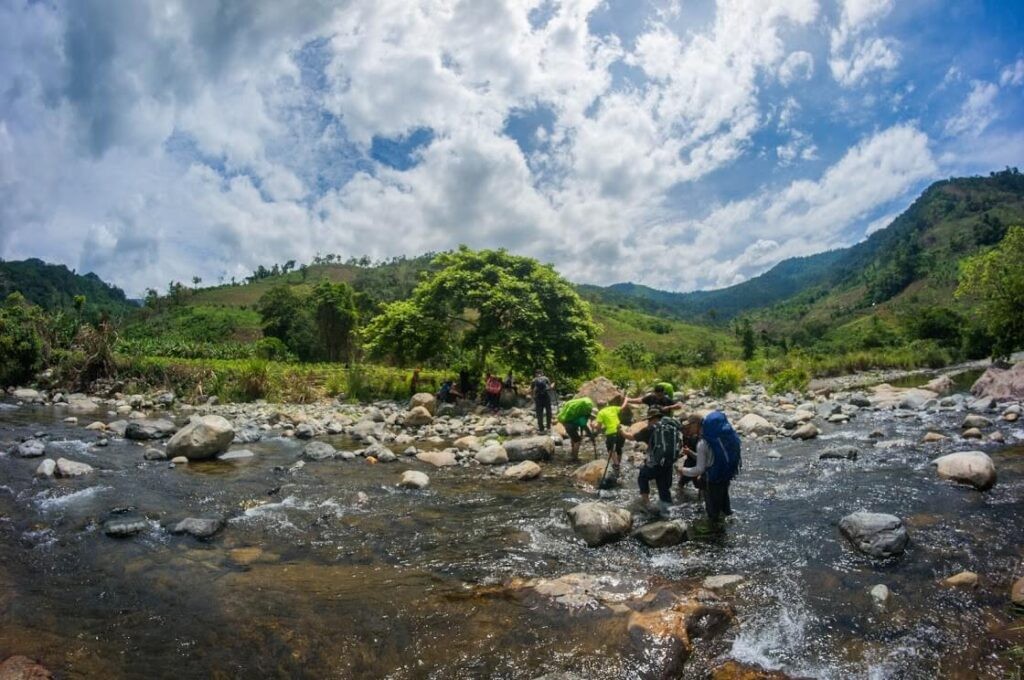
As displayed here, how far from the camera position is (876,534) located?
732 centimetres

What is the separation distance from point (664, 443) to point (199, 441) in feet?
36.4

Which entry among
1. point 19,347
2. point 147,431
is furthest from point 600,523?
point 19,347

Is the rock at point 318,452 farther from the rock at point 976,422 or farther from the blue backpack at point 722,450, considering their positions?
the rock at point 976,422

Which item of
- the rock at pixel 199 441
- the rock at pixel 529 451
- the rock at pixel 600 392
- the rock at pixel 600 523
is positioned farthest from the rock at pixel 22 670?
the rock at pixel 600 392

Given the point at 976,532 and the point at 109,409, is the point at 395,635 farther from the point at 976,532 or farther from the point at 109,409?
the point at 109,409

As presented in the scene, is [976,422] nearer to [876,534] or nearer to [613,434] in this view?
[876,534]

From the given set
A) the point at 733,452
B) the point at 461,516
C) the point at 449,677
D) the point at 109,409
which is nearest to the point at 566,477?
the point at 461,516

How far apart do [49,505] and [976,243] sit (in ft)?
518

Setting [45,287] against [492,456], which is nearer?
[492,456]

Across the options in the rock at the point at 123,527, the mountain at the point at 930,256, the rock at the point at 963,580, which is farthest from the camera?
the mountain at the point at 930,256

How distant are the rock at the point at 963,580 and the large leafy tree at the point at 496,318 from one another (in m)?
18.5

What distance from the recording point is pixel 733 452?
8.46 meters

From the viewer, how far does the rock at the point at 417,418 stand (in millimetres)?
20031

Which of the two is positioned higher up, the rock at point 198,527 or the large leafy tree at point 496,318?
the large leafy tree at point 496,318
